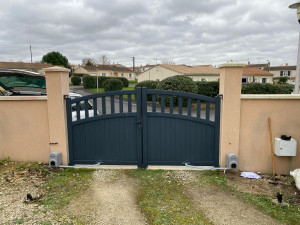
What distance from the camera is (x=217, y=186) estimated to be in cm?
399

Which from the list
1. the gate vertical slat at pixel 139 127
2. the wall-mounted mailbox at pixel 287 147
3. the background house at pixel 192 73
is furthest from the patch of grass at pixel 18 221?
the background house at pixel 192 73

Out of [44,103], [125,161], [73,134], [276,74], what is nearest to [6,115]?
[44,103]

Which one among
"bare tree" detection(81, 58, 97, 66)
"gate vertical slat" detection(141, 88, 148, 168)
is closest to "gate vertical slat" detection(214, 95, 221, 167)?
"gate vertical slat" detection(141, 88, 148, 168)

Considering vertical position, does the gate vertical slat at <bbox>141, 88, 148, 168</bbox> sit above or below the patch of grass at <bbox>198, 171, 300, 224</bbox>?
above

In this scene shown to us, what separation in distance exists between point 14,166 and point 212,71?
33443mm

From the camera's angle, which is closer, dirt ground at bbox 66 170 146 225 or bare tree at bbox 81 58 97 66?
dirt ground at bbox 66 170 146 225

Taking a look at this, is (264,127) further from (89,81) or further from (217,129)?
(89,81)

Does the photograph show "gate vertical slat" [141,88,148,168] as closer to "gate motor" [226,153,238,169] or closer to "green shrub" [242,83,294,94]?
"gate motor" [226,153,238,169]

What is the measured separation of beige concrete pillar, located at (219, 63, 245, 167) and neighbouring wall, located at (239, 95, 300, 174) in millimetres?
126

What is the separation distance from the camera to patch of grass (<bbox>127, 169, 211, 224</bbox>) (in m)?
3.06

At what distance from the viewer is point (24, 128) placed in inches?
194

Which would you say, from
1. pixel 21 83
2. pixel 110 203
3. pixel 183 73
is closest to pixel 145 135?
pixel 110 203

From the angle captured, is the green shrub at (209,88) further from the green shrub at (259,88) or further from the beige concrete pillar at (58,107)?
the beige concrete pillar at (58,107)

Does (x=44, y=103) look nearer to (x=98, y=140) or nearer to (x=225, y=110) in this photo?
(x=98, y=140)
